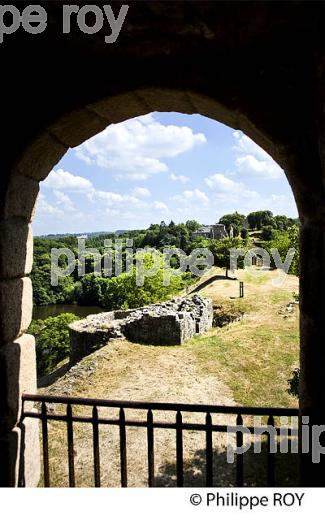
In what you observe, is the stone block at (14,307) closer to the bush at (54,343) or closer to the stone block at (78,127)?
the stone block at (78,127)

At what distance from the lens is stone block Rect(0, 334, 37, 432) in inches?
105

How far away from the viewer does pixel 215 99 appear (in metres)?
2.25

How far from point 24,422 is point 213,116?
9.28 ft

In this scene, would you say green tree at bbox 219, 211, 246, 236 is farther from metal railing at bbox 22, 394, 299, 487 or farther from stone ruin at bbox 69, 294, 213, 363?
metal railing at bbox 22, 394, 299, 487

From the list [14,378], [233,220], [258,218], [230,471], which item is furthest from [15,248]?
[258,218]

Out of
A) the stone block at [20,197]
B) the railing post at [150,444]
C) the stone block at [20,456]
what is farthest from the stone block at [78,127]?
the stone block at [20,456]

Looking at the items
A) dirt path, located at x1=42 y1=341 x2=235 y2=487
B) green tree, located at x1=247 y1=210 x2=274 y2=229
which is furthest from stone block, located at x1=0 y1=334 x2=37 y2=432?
green tree, located at x1=247 y1=210 x2=274 y2=229

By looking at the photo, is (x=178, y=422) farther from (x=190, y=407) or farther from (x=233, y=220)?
(x=233, y=220)

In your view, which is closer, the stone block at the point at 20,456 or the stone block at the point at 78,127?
the stone block at the point at 78,127

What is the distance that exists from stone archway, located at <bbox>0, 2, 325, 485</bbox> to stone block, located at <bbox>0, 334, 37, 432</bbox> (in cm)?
1

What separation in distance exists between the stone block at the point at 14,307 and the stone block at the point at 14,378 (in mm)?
92

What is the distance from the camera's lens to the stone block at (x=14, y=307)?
259cm

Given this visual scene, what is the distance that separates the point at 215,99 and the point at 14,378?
8.12ft

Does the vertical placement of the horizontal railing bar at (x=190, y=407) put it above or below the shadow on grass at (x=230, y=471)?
above
